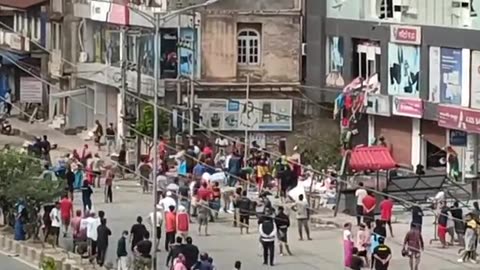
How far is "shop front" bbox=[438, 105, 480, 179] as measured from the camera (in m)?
49.8

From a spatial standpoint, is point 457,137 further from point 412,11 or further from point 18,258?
point 18,258

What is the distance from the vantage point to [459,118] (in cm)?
5022

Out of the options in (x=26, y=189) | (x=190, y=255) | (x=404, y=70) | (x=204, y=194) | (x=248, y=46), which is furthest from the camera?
(x=248, y=46)

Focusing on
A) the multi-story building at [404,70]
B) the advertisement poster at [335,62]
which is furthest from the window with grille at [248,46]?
the advertisement poster at [335,62]

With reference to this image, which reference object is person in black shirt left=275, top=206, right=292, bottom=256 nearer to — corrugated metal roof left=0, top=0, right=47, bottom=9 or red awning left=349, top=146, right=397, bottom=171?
red awning left=349, top=146, right=397, bottom=171

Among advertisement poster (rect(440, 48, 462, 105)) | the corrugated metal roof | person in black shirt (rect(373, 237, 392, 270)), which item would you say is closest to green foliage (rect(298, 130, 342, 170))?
advertisement poster (rect(440, 48, 462, 105))

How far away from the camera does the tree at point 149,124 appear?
54.5 meters

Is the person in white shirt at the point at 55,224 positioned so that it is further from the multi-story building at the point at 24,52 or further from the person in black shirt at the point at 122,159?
the multi-story building at the point at 24,52

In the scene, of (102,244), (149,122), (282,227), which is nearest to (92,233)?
(102,244)

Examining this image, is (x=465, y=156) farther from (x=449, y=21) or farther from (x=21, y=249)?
(x=21, y=249)

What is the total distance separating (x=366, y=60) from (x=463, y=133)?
6.32 m

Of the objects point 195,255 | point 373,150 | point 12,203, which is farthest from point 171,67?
point 195,255

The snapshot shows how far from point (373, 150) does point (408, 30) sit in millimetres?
8670

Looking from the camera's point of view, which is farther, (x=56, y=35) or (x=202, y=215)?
(x=56, y=35)
